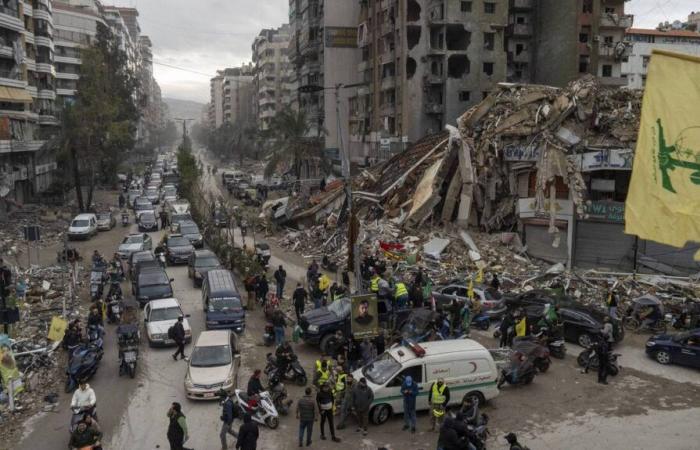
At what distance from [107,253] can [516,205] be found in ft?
78.3

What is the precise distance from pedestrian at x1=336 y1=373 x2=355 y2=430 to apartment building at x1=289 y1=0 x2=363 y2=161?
4518cm

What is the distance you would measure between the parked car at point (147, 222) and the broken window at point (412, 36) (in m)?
25.2

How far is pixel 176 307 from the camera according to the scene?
2141 cm

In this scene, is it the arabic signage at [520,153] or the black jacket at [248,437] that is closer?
the black jacket at [248,437]

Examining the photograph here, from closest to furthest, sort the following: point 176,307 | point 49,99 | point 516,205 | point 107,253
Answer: point 176,307 < point 516,205 < point 107,253 < point 49,99

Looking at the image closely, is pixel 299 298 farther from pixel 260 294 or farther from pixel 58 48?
pixel 58 48

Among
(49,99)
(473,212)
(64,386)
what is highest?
(49,99)

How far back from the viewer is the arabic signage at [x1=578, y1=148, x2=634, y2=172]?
27.7m

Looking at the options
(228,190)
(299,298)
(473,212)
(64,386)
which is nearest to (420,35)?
(473,212)

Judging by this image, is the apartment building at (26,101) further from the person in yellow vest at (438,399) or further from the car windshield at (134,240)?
the person in yellow vest at (438,399)

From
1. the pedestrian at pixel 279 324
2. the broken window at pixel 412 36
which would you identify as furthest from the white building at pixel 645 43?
the pedestrian at pixel 279 324

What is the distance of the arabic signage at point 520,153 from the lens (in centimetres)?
3128

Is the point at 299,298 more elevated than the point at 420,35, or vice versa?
the point at 420,35

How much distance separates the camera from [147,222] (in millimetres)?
44469
